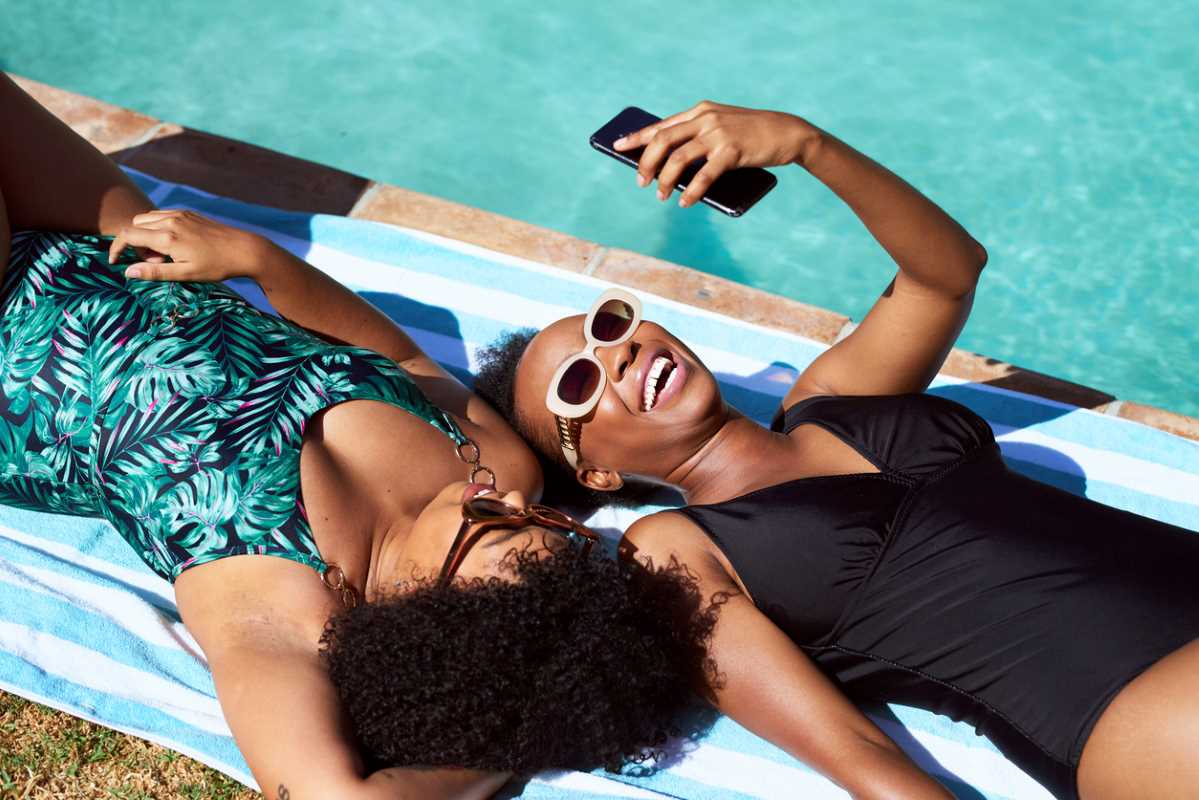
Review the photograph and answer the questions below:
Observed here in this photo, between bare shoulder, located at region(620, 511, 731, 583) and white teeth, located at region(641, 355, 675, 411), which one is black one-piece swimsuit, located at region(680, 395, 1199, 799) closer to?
bare shoulder, located at region(620, 511, 731, 583)

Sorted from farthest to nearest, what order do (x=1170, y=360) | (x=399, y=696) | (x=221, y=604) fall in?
(x=1170, y=360) → (x=221, y=604) → (x=399, y=696)

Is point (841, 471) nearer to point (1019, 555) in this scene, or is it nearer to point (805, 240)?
point (1019, 555)

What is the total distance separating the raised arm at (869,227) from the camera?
2857 mm

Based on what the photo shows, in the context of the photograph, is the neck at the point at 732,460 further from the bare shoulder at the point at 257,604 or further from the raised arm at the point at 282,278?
the bare shoulder at the point at 257,604

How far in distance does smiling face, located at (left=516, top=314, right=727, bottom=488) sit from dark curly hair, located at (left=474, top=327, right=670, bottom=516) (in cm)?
14

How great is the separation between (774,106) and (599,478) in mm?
4900

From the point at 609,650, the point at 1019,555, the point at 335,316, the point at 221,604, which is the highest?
the point at 1019,555

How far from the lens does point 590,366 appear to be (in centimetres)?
324

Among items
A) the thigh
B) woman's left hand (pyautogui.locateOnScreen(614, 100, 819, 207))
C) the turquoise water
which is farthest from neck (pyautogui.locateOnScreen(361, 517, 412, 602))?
the turquoise water

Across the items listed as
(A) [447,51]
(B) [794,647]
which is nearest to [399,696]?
(B) [794,647]

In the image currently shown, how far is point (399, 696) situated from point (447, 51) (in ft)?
20.0

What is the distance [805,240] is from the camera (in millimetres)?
6871

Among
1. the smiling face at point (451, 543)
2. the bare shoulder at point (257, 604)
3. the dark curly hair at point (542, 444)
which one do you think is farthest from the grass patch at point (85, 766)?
the dark curly hair at point (542, 444)

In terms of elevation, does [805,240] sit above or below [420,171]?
above
